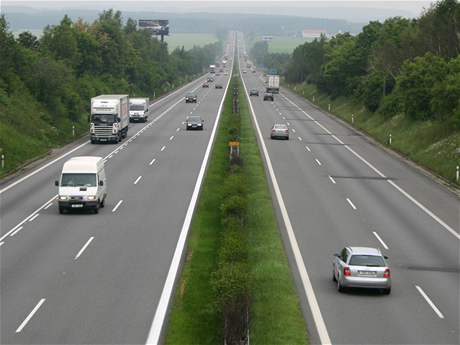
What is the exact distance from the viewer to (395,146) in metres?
68.4

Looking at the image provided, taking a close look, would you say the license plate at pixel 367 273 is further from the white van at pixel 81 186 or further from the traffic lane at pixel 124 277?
the white van at pixel 81 186

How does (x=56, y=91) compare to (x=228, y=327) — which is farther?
(x=56, y=91)

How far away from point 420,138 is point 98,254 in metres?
39.8

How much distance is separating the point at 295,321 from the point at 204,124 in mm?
63188

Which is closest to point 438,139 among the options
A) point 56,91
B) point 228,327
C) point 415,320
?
point 56,91

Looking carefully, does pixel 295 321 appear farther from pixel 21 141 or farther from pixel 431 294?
pixel 21 141

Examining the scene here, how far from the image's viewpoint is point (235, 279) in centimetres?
2284

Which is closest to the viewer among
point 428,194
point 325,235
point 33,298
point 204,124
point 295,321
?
point 295,321

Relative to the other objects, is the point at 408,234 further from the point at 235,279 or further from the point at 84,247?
the point at 235,279

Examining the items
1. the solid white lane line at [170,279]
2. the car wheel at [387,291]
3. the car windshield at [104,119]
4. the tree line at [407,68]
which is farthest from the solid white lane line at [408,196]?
the car windshield at [104,119]

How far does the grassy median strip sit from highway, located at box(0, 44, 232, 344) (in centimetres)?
65

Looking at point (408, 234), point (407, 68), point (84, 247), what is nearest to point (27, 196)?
point (84, 247)

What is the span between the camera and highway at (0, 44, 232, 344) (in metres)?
23.3

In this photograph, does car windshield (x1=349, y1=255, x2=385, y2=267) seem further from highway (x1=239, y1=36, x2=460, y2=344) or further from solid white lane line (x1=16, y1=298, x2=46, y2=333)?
solid white lane line (x1=16, y1=298, x2=46, y2=333)
